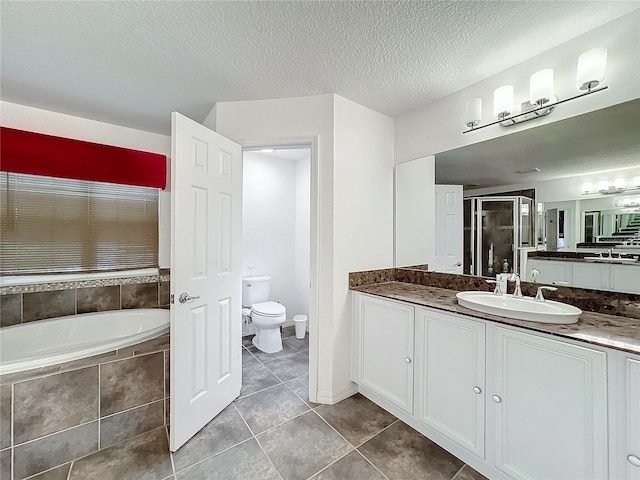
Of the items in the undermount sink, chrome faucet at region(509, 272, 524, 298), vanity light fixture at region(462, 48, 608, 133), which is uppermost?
vanity light fixture at region(462, 48, 608, 133)

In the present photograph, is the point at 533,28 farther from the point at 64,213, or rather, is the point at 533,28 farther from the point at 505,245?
the point at 64,213

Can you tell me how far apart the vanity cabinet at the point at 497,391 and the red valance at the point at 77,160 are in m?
2.42

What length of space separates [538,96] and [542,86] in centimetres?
5

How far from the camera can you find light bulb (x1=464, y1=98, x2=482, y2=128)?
5.69ft

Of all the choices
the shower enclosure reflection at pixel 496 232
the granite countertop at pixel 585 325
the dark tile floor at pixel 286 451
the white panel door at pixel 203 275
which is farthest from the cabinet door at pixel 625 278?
the white panel door at pixel 203 275

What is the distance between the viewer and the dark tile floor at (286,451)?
1390mm

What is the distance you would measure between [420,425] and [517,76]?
7.48ft

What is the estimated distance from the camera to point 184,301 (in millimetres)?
1564

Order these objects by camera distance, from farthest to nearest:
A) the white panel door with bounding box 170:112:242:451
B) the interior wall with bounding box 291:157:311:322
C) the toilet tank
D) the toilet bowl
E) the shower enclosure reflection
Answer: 1. the interior wall with bounding box 291:157:311:322
2. the toilet tank
3. the toilet bowl
4. the shower enclosure reflection
5. the white panel door with bounding box 170:112:242:451

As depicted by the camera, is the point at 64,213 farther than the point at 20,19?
Yes

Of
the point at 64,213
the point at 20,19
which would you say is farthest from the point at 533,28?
the point at 64,213

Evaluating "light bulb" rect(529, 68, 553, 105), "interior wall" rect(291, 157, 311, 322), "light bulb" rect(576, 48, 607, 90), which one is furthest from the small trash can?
"light bulb" rect(576, 48, 607, 90)

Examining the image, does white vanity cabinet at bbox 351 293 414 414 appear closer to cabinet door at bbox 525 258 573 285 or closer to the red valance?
cabinet door at bbox 525 258 573 285

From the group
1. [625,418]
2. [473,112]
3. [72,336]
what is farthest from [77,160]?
[625,418]
